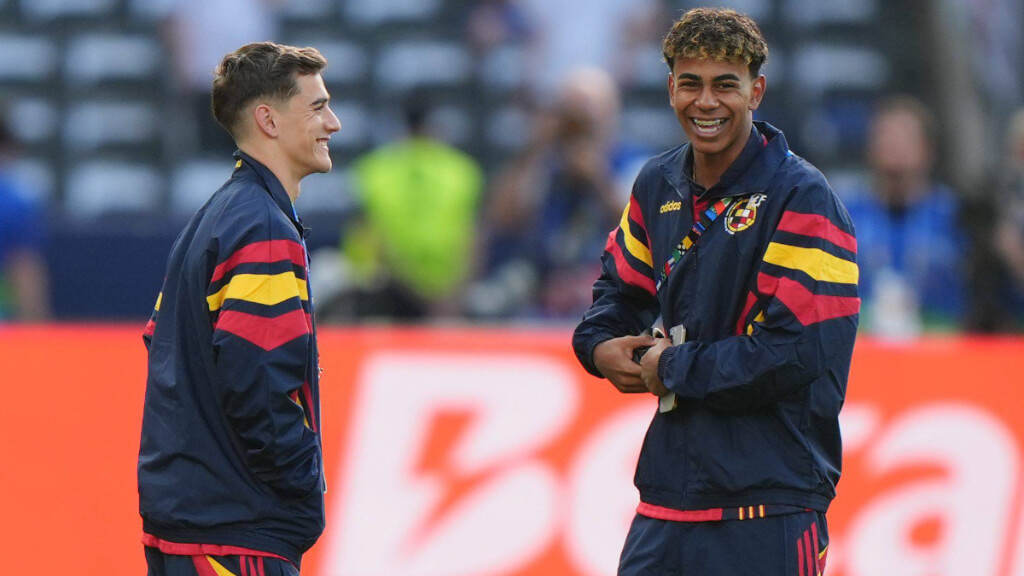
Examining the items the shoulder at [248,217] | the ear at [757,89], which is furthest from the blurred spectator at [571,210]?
the shoulder at [248,217]

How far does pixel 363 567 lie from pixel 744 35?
11.8ft

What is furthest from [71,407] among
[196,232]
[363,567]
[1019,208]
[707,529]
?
[1019,208]

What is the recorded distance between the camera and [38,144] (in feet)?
42.6

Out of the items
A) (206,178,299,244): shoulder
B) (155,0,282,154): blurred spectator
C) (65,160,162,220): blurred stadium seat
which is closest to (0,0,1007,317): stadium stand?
(65,160,162,220): blurred stadium seat

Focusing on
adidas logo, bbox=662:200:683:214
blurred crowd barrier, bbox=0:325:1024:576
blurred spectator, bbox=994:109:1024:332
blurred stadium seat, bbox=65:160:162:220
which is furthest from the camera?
blurred stadium seat, bbox=65:160:162:220

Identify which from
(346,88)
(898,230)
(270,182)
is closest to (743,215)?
(270,182)

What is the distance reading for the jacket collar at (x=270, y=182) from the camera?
3.91 meters

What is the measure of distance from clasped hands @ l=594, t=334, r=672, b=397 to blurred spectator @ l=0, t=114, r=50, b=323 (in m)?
6.04

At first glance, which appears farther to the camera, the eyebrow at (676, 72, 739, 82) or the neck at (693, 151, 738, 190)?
the neck at (693, 151, 738, 190)

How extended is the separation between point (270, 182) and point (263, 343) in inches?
18.4

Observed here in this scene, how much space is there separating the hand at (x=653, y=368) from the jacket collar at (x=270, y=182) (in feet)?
3.25

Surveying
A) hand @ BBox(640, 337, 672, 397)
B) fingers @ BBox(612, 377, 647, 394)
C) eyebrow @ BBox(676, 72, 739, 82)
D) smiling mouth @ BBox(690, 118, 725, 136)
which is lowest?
fingers @ BBox(612, 377, 647, 394)

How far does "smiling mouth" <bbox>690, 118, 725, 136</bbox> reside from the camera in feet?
12.8

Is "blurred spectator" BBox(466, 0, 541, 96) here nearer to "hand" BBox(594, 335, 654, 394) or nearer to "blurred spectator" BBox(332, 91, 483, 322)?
"blurred spectator" BBox(332, 91, 483, 322)
